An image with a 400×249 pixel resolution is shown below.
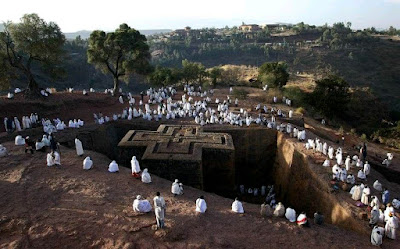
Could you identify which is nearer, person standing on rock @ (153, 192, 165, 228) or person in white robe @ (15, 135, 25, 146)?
person standing on rock @ (153, 192, 165, 228)

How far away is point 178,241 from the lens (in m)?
8.70

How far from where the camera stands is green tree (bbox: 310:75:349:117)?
31.0 m

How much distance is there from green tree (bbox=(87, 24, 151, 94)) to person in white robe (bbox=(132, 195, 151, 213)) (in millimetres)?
19596

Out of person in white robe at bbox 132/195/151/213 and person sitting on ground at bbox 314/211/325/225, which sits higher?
person in white robe at bbox 132/195/151/213

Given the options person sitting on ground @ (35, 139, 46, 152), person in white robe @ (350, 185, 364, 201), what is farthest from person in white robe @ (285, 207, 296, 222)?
person sitting on ground @ (35, 139, 46, 152)

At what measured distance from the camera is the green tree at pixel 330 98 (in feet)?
102

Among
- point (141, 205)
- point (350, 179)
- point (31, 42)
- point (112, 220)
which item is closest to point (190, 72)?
point (31, 42)

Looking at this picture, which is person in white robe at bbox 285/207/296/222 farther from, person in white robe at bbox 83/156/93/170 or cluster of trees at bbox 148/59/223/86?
cluster of trees at bbox 148/59/223/86

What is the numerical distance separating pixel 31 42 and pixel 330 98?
84.3 feet

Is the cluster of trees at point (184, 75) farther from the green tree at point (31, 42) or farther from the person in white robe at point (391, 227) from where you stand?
the person in white robe at point (391, 227)

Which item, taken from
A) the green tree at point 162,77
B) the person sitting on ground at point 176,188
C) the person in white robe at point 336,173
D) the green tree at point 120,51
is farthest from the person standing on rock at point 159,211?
the green tree at point 162,77

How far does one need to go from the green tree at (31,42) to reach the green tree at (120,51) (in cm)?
332

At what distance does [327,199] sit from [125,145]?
919 cm

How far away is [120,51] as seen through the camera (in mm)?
27453
